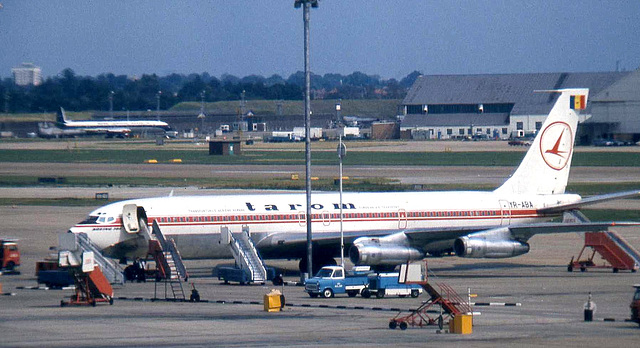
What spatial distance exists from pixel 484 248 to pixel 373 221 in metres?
5.81

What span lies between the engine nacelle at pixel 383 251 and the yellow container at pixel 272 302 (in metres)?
9.20

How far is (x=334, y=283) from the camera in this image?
132 feet

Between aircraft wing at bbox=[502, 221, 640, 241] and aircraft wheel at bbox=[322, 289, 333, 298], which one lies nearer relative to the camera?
aircraft wheel at bbox=[322, 289, 333, 298]

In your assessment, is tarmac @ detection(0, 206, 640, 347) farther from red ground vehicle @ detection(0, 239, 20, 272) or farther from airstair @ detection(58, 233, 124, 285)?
red ground vehicle @ detection(0, 239, 20, 272)

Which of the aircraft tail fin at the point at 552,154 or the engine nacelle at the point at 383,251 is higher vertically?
the aircraft tail fin at the point at 552,154

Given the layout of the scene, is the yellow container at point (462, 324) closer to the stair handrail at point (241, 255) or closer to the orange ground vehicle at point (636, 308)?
the orange ground vehicle at point (636, 308)

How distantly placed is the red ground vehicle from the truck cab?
1773 cm

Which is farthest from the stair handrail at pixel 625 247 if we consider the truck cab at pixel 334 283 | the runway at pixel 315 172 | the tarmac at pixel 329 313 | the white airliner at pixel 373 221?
the runway at pixel 315 172

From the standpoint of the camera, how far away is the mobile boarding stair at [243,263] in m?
44.6

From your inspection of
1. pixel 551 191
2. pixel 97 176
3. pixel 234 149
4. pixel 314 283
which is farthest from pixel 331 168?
pixel 314 283

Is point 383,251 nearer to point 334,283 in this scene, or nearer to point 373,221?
point 373,221

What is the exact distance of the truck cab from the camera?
130 ft

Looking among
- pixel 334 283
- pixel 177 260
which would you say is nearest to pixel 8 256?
pixel 177 260

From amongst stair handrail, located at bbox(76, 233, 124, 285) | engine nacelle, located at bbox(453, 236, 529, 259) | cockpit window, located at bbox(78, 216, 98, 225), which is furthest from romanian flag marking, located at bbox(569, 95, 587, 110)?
cockpit window, located at bbox(78, 216, 98, 225)
